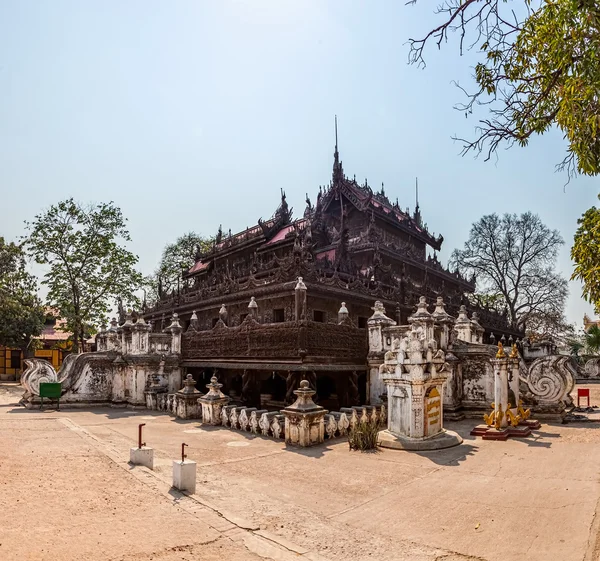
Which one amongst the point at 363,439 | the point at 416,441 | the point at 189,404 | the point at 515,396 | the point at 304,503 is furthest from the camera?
the point at 189,404

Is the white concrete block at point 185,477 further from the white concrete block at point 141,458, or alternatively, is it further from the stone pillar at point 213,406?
the stone pillar at point 213,406

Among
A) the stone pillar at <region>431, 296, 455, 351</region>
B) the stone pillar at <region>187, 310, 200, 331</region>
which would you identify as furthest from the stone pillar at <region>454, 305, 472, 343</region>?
the stone pillar at <region>187, 310, 200, 331</region>

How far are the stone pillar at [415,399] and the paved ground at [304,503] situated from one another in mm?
374

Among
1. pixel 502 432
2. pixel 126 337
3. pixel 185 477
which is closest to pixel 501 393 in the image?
pixel 502 432

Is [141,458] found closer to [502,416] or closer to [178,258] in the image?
[502,416]

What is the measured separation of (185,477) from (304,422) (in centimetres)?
444

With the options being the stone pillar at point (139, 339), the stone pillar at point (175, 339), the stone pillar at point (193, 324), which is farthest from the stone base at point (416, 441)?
the stone pillar at point (193, 324)

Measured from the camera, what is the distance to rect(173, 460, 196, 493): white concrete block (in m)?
7.10

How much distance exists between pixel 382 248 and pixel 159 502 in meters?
23.4

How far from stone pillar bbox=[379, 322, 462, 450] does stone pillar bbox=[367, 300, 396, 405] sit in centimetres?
501

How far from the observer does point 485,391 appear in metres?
15.2

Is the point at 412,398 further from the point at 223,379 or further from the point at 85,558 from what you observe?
the point at 223,379

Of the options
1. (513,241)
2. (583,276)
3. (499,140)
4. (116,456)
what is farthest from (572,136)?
(513,241)

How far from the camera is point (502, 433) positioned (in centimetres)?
1155
